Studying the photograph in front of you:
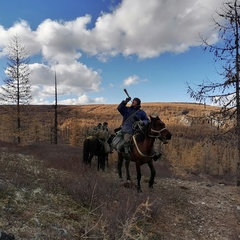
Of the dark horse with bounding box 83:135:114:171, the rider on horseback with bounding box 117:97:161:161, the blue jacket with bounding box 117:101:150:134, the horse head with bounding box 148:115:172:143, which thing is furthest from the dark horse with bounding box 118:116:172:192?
the dark horse with bounding box 83:135:114:171

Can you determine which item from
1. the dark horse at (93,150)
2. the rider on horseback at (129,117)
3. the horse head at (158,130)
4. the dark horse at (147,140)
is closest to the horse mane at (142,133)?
the dark horse at (147,140)

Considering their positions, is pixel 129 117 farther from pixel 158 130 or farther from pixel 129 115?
pixel 158 130

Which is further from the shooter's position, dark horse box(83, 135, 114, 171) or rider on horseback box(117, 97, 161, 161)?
dark horse box(83, 135, 114, 171)

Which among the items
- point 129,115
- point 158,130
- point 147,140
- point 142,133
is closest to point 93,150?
point 129,115

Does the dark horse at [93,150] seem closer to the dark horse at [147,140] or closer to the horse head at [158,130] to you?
the dark horse at [147,140]

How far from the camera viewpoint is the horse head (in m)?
9.49

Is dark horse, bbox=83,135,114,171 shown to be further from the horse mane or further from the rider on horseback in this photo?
the horse mane

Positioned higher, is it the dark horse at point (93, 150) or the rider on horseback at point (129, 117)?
the rider on horseback at point (129, 117)

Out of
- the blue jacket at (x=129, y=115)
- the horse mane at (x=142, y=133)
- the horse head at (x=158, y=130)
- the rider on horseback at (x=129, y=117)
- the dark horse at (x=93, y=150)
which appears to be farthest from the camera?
the dark horse at (x=93, y=150)

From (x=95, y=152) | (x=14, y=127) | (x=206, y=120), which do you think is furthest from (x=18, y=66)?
(x=206, y=120)

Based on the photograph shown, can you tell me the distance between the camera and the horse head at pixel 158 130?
949 centimetres

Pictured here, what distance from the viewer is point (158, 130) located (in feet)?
31.6

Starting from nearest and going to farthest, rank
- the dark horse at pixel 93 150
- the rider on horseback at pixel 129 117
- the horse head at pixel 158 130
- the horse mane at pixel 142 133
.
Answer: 1. the horse head at pixel 158 130
2. the horse mane at pixel 142 133
3. the rider on horseback at pixel 129 117
4. the dark horse at pixel 93 150

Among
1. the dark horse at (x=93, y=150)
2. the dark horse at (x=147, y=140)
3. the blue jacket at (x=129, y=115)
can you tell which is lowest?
the dark horse at (x=93, y=150)
